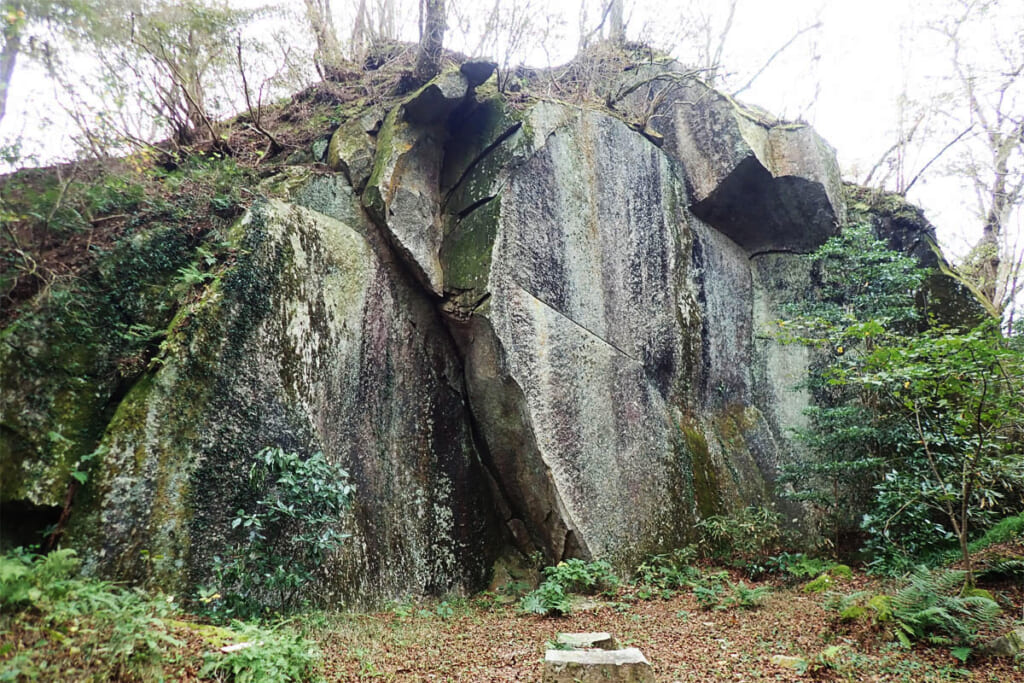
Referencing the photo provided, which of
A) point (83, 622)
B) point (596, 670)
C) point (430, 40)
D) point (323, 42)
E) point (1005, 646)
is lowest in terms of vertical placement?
point (1005, 646)

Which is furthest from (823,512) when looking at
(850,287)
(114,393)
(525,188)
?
(114,393)

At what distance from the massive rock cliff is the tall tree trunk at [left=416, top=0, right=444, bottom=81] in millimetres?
553

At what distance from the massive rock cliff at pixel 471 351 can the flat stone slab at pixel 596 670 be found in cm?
364

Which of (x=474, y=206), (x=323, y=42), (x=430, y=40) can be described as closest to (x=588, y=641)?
(x=474, y=206)

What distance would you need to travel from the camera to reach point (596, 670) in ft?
12.5

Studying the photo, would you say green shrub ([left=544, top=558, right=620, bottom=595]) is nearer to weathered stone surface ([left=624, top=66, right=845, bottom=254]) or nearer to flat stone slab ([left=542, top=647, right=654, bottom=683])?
flat stone slab ([left=542, top=647, right=654, bottom=683])

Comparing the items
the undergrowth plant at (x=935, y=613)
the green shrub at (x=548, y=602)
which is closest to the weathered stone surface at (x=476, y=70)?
the green shrub at (x=548, y=602)

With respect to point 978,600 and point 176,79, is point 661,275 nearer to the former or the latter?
point 978,600

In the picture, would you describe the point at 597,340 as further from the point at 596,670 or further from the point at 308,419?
the point at 596,670

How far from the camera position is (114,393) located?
565 cm

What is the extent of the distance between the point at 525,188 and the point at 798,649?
23.1 feet

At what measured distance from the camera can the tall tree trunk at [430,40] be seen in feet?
27.8

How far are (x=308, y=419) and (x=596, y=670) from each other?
4567mm

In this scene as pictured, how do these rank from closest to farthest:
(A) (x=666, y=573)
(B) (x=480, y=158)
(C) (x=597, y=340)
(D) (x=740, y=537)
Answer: (A) (x=666, y=573) → (D) (x=740, y=537) → (C) (x=597, y=340) → (B) (x=480, y=158)
